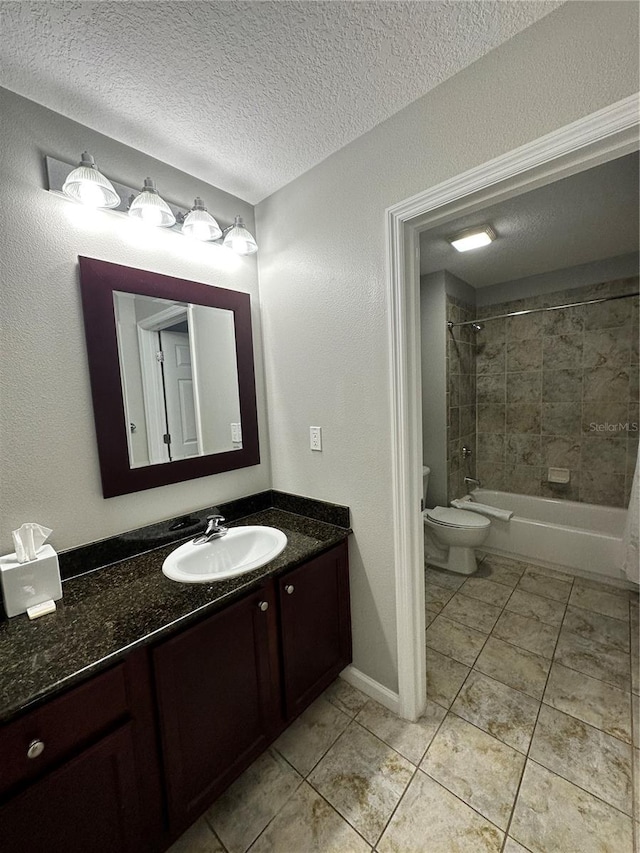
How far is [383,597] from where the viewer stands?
1.55 m

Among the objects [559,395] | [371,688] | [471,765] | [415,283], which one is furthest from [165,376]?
→ [559,395]

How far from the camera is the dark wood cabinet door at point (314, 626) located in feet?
4.49

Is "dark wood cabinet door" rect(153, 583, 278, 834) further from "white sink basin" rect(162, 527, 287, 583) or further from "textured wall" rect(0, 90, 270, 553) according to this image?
"textured wall" rect(0, 90, 270, 553)

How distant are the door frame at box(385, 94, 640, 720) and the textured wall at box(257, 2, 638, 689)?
0.04 metres

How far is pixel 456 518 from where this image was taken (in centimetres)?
271

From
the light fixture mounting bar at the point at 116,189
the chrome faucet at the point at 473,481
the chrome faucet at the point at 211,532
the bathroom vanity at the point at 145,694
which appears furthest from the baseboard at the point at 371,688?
the light fixture mounting bar at the point at 116,189

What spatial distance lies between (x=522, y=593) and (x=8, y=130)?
3.46 metres

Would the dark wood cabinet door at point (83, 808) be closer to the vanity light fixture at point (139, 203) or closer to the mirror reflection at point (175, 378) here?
the mirror reflection at point (175, 378)

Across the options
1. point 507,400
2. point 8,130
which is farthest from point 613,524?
point 8,130

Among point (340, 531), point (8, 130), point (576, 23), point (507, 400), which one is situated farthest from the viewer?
point (507, 400)

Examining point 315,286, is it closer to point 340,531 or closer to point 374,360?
point 374,360

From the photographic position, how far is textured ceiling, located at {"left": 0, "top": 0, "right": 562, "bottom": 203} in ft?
Result: 3.10

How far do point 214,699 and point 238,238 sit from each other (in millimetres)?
1860

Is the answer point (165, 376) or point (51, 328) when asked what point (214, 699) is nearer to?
point (165, 376)
